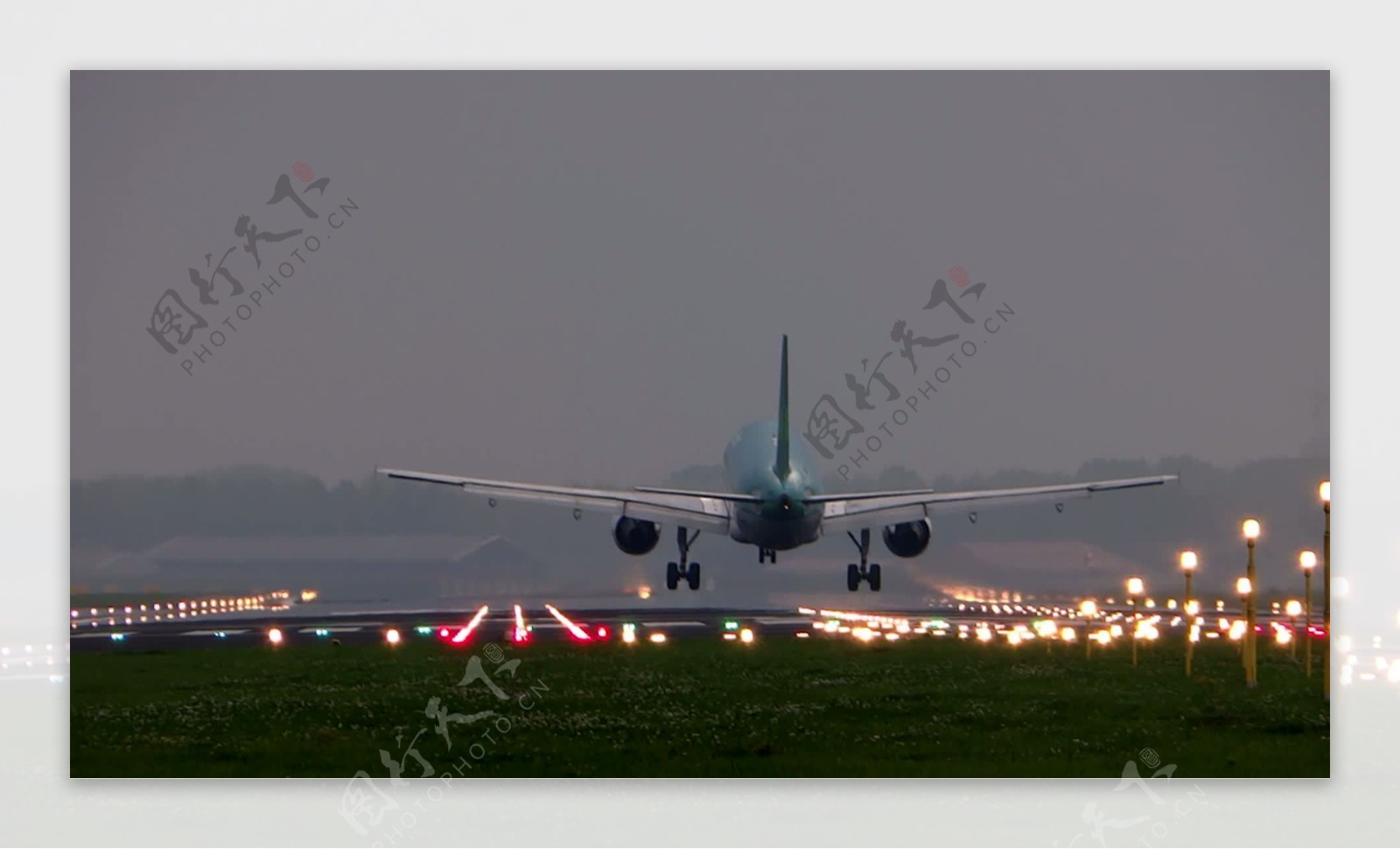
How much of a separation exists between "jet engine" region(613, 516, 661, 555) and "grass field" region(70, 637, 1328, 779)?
14178 millimetres

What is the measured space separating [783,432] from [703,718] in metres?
→ 26.0

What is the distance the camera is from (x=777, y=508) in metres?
63.6

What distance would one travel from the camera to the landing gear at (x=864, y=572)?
68037 mm

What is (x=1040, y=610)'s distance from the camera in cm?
Answer: 8481

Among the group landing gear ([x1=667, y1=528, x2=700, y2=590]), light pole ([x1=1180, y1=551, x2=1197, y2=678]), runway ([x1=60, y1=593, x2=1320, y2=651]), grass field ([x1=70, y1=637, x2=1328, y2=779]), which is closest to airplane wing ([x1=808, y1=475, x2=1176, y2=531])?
runway ([x1=60, y1=593, x2=1320, y2=651])

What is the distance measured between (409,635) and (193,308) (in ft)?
57.2

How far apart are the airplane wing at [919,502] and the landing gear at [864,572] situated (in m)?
1.74

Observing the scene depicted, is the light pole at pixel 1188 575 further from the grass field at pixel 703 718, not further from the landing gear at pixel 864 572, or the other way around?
the landing gear at pixel 864 572

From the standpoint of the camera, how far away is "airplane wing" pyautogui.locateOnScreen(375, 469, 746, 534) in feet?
191

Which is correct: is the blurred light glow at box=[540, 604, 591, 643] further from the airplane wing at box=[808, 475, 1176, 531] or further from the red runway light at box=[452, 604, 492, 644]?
the airplane wing at box=[808, 475, 1176, 531]

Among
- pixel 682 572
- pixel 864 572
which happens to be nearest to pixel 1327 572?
pixel 864 572

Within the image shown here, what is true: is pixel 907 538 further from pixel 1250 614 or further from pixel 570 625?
pixel 1250 614

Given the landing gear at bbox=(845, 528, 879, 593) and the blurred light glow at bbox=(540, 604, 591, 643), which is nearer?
the blurred light glow at bbox=(540, 604, 591, 643)

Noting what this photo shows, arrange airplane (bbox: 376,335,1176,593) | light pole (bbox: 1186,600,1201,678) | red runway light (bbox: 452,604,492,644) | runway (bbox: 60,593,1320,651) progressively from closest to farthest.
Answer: light pole (bbox: 1186,600,1201,678), red runway light (bbox: 452,604,492,644), runway (bbox: 60,593,1320,651), airplane (bbox: 376,335,1176,593)
